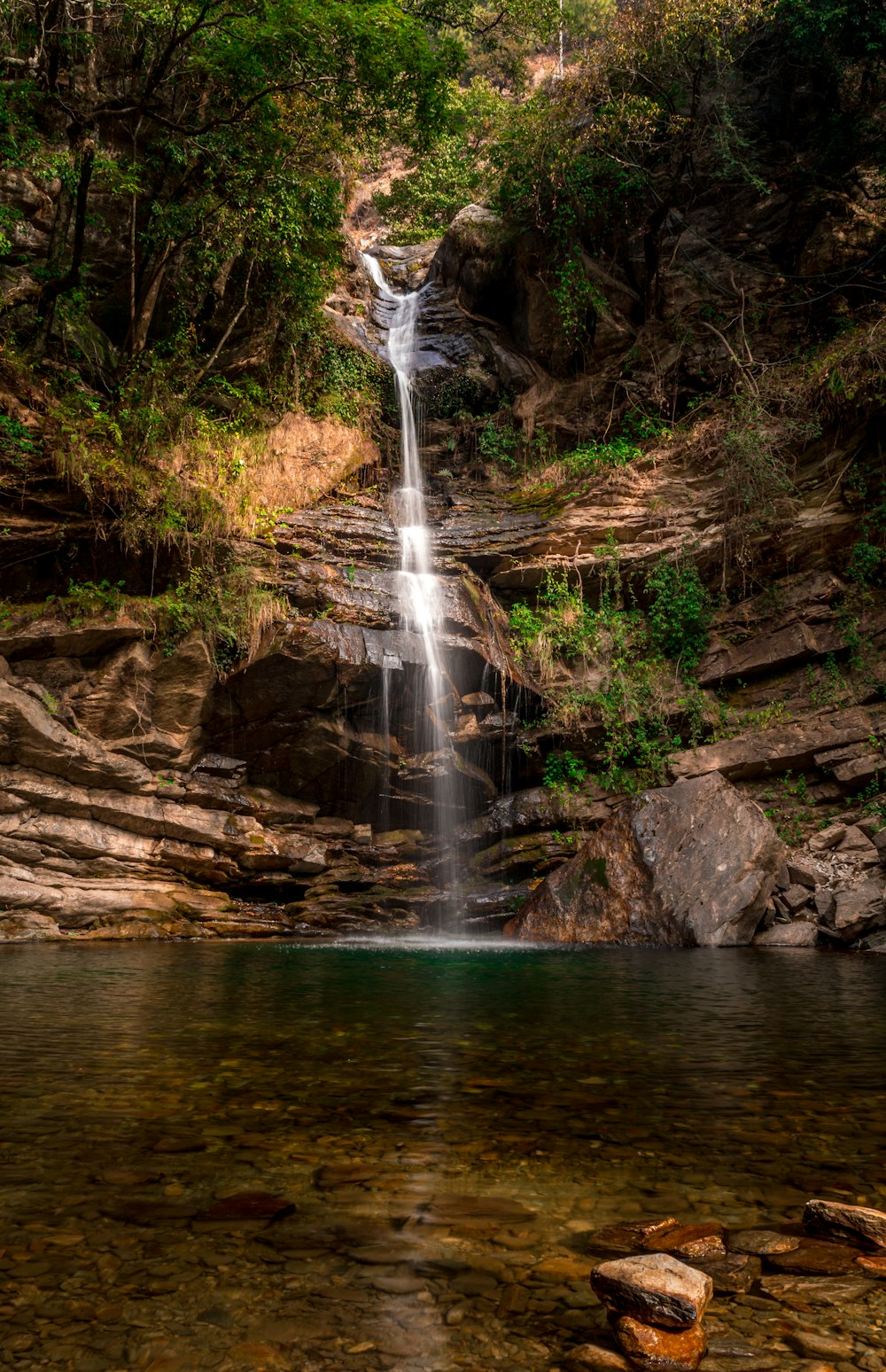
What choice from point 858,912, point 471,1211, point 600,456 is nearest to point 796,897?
point 858,912

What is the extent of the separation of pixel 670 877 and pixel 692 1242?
7921 millimetres

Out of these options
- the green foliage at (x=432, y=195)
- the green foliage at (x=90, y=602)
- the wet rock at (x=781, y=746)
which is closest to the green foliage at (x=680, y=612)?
the wet rock at (x=781, y=746)

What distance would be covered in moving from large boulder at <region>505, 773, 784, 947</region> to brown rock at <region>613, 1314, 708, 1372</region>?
7.95 metres

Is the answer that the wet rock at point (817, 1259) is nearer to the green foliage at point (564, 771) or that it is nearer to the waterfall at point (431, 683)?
the waterfall at point (431, 683)

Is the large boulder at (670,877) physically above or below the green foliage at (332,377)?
below

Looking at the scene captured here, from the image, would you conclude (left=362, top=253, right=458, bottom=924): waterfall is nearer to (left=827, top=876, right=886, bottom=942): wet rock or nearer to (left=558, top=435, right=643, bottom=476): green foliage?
(left=558, top=435, right=643, bottom=476): green foliage

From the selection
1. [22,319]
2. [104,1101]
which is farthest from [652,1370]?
[22,319]

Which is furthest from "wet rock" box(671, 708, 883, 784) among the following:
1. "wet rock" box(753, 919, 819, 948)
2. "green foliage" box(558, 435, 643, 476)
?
"green foliage" box(558, 435, 643, 476)

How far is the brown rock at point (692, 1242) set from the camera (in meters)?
1.72

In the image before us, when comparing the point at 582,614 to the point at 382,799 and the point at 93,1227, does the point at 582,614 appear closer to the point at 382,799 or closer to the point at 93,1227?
the point at 382,799

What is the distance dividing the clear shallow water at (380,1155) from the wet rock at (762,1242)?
0.37 ft

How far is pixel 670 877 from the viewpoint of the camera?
30.5 ft

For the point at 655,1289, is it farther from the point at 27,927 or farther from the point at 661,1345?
the point at 27,927

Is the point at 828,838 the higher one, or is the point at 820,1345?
the point at 828,838
